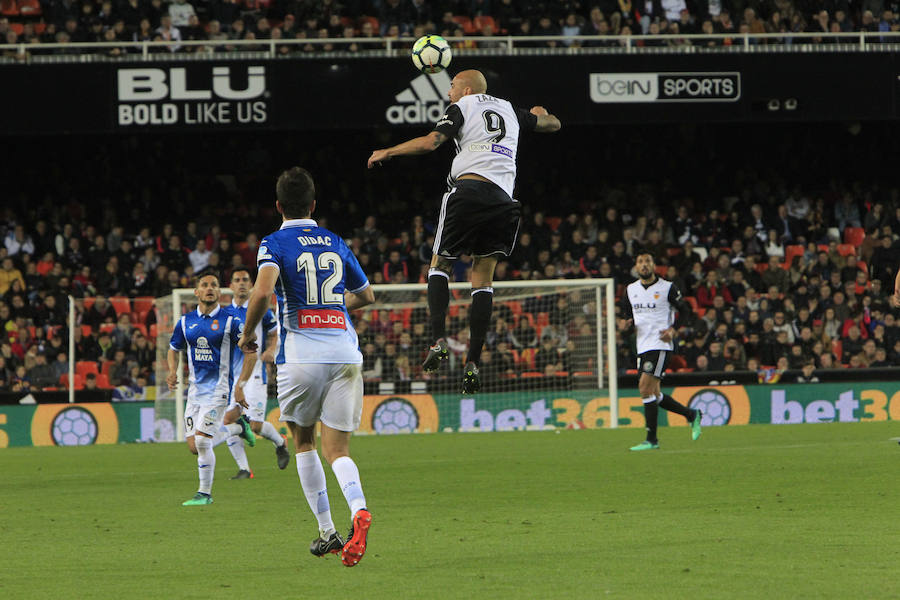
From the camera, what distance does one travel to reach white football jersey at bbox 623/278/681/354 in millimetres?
14320

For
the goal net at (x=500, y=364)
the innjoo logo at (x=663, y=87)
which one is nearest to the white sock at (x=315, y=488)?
the goal net at (x=500, y=364)

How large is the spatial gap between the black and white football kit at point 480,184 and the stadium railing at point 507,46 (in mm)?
13397

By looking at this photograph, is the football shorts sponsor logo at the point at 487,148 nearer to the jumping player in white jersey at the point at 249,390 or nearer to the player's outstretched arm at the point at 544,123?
the player's outstretched arm at the point at 544,123

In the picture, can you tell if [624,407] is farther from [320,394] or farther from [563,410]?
[320,394]

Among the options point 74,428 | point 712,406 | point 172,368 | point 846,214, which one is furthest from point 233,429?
point 846,214

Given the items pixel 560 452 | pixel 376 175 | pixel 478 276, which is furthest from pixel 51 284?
pixel 478 276

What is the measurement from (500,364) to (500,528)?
12582 millimetres

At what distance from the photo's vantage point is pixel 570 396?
65.9 feet

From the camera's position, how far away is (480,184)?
813 centimetres

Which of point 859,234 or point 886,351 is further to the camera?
point 859,234

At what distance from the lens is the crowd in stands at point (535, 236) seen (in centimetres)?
2083

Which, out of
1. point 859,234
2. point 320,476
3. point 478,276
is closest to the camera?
point 320,476

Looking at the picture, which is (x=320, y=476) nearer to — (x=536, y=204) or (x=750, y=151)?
(x=536, y=204)

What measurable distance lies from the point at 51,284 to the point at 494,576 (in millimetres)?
18474
